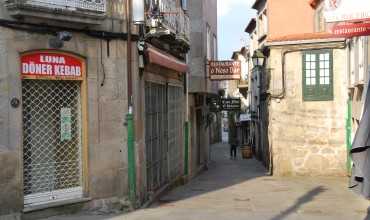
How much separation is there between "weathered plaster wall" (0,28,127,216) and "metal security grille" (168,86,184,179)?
527cm

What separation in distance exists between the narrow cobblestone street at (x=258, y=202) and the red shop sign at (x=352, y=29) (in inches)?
137

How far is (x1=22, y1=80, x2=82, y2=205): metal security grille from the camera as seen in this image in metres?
9.60

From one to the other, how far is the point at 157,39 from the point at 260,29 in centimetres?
1925

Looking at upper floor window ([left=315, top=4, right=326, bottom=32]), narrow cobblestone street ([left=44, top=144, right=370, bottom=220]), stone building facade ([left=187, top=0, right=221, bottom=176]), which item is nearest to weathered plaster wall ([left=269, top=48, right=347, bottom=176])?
narrow cobblestone street ([left=44, top=144, right=370, bottom=220])

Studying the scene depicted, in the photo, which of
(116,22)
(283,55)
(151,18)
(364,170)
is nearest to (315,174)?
(283,55)

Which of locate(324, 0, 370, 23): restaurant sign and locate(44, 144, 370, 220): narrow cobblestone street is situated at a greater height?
locate(324, 0, 370, 23): restaurant sign

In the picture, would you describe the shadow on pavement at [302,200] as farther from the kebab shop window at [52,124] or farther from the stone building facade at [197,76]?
the stone building facade at [197,76]

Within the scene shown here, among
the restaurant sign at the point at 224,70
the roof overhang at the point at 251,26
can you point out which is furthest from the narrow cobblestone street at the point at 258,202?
the roof overhang at the point at 251,26

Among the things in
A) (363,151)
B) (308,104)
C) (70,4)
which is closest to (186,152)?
(308,104)

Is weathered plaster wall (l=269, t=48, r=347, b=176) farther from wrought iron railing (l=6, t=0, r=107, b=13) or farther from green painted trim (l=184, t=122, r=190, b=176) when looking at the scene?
wrought iron railing (l=6, t=0, r=107, b=13)

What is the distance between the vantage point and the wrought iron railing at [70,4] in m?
8.98

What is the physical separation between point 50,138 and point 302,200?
6.91m

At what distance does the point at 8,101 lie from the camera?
903 cm

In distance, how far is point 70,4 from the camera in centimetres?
959
